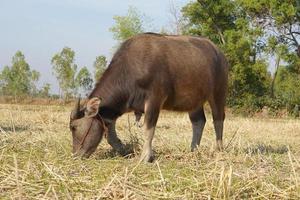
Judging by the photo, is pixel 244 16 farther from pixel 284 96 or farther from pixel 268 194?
pixel 268 194

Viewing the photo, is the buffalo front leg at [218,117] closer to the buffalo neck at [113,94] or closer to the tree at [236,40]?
the buffalo neck at [113,94]

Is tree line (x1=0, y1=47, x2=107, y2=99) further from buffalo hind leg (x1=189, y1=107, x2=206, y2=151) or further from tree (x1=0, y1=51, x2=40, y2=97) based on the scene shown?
buffalo hind leg (x1=189, y1=107, x2=206, y2=151)

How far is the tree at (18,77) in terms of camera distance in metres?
47.4

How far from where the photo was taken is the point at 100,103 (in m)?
7.06

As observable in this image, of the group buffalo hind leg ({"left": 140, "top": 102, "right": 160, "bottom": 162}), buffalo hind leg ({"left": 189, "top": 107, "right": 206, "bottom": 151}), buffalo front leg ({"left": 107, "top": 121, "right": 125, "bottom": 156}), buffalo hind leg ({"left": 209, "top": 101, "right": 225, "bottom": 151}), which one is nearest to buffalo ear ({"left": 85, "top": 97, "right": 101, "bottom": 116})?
buffalo front leg ({"left": 107, "top": 121, "right": 125, "bottom": 156})

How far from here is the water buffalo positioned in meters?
6.85

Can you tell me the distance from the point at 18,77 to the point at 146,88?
43923mm

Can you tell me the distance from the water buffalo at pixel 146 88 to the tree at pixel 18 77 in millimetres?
39716

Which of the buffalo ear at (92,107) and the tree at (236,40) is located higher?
the tree at (236,40)

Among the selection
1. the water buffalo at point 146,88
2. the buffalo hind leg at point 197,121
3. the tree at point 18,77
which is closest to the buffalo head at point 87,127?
the water buffalo at point 146,88

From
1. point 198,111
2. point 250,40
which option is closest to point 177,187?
point 198,111

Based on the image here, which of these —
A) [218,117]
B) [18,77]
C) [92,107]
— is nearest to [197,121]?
[218,117]

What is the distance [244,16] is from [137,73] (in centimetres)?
3025

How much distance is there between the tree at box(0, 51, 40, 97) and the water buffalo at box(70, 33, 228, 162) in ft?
130
